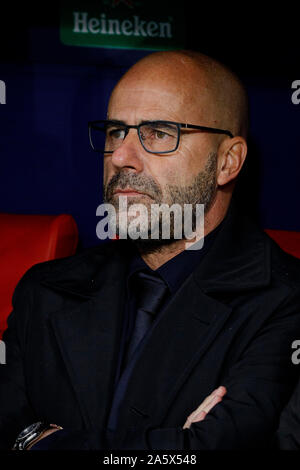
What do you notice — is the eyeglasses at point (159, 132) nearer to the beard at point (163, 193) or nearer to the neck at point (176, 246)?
the beard at point (163, 193)

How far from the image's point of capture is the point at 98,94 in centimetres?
177

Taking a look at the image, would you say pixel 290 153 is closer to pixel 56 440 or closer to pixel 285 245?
pixel 285 245

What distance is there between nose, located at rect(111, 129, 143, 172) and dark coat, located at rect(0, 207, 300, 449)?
0.27m

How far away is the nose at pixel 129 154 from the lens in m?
1.16

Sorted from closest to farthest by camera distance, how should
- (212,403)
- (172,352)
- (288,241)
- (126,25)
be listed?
1. (212,403)
2. (172,352)
3. (288,241)
4. (126,25)

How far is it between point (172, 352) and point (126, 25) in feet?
A: 3.83

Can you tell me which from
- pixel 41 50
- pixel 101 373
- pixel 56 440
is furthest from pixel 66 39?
pixel 56 440

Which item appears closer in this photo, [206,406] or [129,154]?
[206,406]

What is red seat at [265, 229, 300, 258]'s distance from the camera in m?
1.48

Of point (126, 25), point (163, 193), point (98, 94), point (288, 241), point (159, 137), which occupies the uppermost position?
point (126, 25)

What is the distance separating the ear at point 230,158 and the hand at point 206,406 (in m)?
0.53

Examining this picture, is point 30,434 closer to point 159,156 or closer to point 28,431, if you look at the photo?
point 28,431

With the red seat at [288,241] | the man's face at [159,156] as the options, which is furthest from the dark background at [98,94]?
the man's face at [159,156]

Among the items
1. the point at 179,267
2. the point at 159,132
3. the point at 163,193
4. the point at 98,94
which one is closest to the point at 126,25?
the point at 98,94
